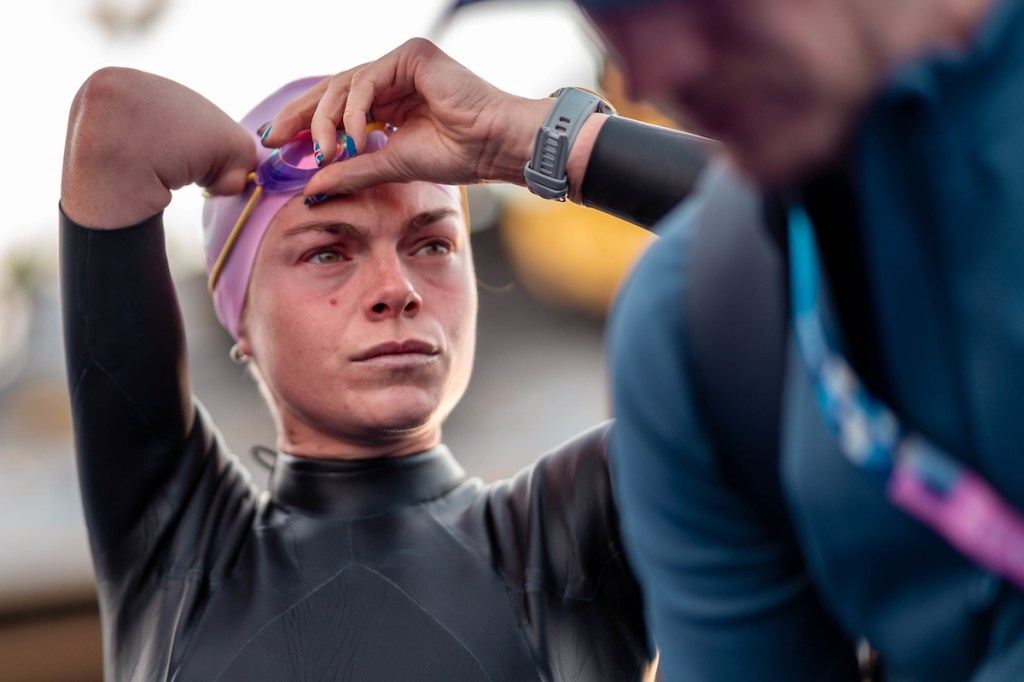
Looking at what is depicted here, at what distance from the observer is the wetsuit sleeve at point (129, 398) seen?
187 cm

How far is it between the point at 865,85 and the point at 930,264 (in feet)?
0.46

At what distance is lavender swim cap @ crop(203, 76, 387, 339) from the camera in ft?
6.61

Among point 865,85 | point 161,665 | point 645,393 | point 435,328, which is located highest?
point 865,85

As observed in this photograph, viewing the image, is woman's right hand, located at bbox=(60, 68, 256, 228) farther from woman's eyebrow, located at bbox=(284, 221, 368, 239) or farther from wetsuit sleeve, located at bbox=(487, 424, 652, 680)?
wetsuit sleeve, located at bbox=(487, 424, 652, 680)

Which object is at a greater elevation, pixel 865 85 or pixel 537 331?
pixel 865 85

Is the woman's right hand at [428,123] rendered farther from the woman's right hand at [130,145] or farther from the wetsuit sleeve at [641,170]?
the woman's right hand at [130,145]

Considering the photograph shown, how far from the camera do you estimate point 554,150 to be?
1.78 meters

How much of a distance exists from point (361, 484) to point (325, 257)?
39 centimetres

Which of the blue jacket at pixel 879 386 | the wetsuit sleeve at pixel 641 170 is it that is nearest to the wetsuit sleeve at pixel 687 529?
the blue jacket at pixel 879 386

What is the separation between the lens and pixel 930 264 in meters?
0.76

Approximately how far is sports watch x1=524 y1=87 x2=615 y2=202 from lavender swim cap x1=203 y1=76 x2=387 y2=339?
302 mm

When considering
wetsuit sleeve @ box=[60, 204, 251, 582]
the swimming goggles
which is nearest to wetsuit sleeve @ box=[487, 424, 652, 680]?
wetsuit sleeve @ box=[60, 204, 251, 582]

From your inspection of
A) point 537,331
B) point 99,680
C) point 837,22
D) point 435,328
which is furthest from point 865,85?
point 537,331

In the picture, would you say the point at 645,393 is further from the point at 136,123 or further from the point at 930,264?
the point at 136,123
